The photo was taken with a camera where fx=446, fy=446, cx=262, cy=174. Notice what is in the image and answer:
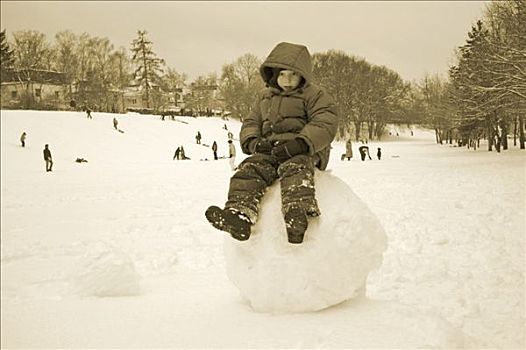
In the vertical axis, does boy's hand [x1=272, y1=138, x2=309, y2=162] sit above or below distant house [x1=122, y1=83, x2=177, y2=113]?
below

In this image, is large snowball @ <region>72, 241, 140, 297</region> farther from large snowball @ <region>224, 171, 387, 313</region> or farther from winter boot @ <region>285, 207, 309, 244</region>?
winter boot @ <region>285, 207, 309, 244</region>

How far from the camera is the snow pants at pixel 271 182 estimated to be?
9.30ft

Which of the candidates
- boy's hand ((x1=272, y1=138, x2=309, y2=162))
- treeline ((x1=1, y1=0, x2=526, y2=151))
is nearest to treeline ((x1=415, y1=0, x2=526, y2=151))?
treeline ((x1=1, y1=0, x2=526, y2=151))

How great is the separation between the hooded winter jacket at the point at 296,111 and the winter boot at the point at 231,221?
63cm

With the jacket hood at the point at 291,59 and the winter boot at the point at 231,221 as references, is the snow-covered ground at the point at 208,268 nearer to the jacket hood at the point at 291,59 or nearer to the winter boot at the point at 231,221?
the winter boot at the point at 231,221

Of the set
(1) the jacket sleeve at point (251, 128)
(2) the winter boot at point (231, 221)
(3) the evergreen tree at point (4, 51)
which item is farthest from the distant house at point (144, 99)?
(2) the winter boot at point (231, 221)

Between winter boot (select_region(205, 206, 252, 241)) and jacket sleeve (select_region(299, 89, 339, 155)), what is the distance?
2.18ft

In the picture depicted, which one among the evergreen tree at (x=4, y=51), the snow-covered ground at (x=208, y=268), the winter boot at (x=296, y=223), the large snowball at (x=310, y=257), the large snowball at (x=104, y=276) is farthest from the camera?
the evergreen tree at (x=4, y=51)

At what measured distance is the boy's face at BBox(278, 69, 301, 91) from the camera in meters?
3.24

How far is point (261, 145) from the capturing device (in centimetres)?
317

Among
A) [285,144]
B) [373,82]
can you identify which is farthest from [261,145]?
[373,82]

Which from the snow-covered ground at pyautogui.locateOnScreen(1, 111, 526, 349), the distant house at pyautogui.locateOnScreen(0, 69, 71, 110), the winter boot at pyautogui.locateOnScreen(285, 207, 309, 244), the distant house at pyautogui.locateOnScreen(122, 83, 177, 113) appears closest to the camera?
the snow-covered ground at pyautogui.locateOnScreen(1, 111, 526, 349)

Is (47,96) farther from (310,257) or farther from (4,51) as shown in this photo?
(310,257)

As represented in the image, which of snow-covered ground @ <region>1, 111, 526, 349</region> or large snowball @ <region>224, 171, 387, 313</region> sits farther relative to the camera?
large snowball @ <region>224, 171, 387, 313</region>
